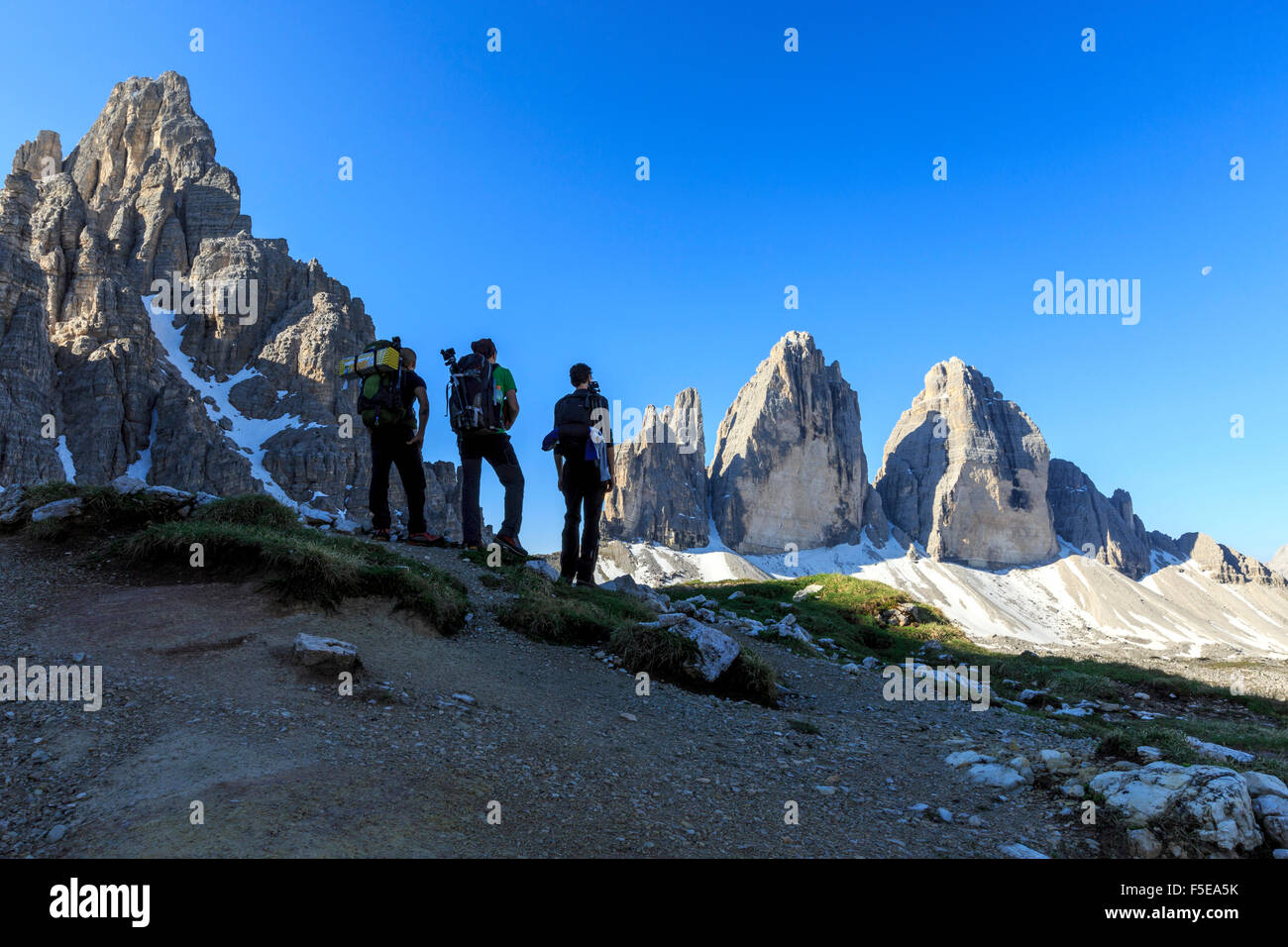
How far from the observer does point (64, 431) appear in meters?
89.0

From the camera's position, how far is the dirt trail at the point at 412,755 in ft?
13.0

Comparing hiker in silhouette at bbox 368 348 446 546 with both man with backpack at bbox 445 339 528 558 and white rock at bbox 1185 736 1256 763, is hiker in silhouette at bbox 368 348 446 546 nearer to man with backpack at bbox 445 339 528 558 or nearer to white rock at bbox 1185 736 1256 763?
man with backpack at bbox 445 339 528 558

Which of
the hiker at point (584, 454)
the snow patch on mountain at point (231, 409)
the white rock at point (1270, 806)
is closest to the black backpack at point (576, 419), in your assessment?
the hiker at point (584, 454)

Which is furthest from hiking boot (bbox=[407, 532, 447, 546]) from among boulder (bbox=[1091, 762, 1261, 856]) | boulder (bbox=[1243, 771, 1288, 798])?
boulder (bbox=[1243, 771, 1288, 798])

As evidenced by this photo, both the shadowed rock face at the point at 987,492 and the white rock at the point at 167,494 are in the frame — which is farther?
the shadowed rock face at the point at 987,492

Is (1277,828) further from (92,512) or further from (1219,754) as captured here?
(92,512)

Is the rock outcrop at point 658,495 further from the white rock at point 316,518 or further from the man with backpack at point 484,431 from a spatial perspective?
the man with backpack at point 484,431

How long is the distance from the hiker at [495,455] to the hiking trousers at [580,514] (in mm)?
1022

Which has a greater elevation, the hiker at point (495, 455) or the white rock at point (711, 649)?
the hiker at point (495, 455)

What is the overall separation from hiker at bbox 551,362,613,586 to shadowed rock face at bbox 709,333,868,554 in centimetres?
17287
